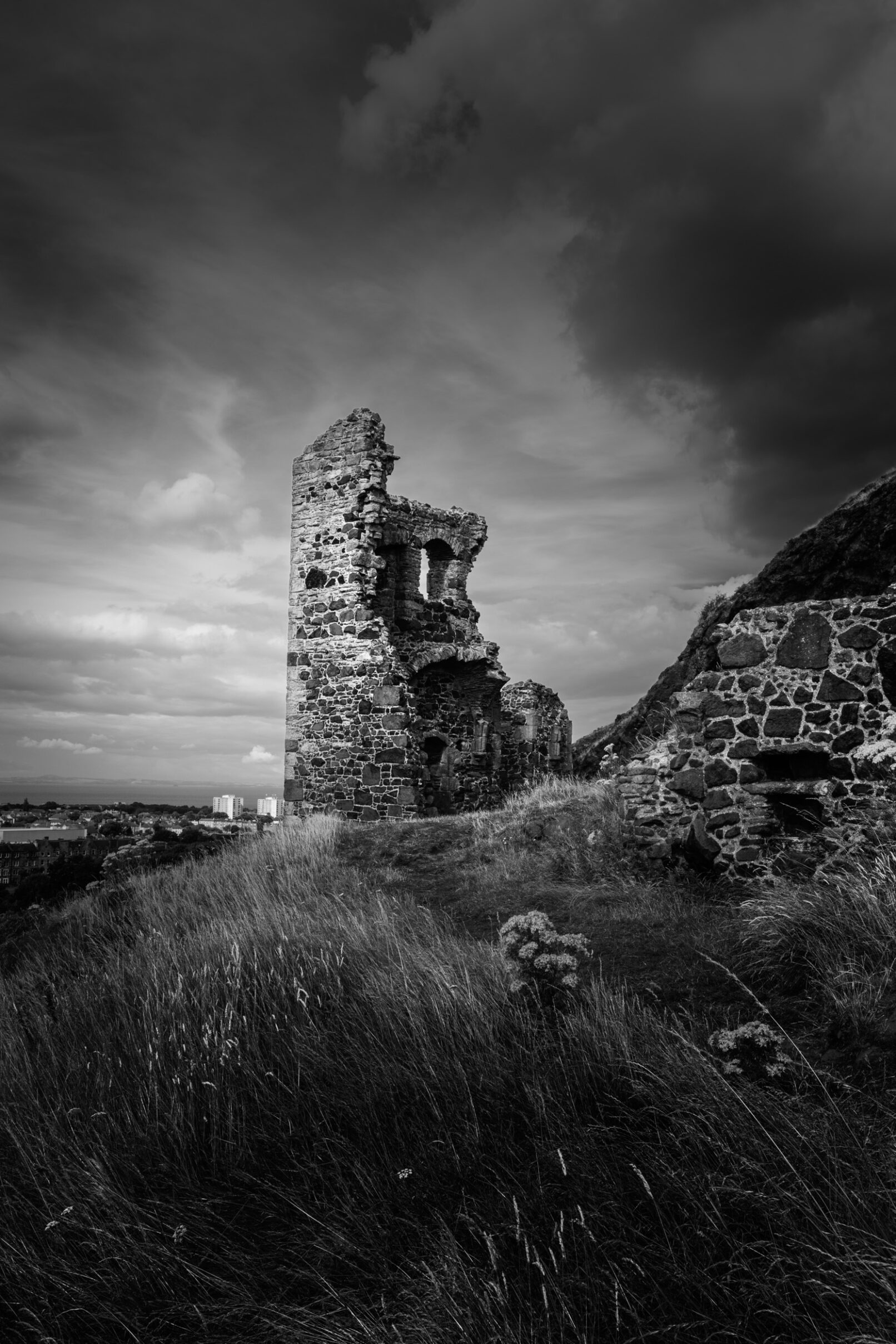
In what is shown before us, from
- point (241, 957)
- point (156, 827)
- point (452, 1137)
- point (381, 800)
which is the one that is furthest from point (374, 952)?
point (156, 827)

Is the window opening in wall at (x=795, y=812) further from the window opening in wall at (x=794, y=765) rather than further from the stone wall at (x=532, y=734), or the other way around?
the stone wall at (x=532, y=734)

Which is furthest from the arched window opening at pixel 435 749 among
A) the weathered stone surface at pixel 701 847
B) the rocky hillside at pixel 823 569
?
the weathered stone surface at pixel 701 847

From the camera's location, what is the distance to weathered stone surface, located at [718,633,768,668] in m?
8.20

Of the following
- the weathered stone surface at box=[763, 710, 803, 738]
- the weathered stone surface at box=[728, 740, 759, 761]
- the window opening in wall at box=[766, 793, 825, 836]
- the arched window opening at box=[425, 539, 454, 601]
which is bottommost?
the window opening in wall at box=[766, 793, 825, 836]

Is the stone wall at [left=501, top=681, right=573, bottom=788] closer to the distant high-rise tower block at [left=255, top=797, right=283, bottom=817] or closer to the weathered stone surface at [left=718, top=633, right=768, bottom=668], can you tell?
Result: the distant high-rise tower block at [left=255, top=797, right=283, bottom=817]

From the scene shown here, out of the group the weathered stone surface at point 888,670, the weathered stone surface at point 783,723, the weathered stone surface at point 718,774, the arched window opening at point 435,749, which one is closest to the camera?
the weathered stone surface at point 888,670

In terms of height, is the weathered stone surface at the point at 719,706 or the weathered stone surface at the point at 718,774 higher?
the weathered stone surface at the point at 719,706

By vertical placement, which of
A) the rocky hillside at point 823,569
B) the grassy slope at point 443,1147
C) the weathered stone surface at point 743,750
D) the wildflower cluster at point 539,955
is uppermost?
the rocky hillside at point 823,569

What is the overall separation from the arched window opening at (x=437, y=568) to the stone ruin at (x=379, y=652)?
25 millimetres

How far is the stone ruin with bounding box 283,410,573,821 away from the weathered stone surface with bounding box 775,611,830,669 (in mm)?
9257

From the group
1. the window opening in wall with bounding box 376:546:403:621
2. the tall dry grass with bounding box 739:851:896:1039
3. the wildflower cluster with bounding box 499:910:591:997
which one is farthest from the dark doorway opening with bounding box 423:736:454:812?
the wildflower cluster with bounding box 499:910:591:997

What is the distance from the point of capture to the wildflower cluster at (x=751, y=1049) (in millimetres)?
3250

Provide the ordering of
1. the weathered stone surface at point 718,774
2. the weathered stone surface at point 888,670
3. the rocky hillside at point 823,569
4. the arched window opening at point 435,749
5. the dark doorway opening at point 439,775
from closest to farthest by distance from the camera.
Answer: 1. the weathered stone surface at point 888,670
2. the weathered stone surface at point 718,774
3. the rocky hillside at point 823,569
4. the dark doorway opening at point 439,775
5. the arched window opening at point 435,749

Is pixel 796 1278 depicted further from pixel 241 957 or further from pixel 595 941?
pixel 241 957
